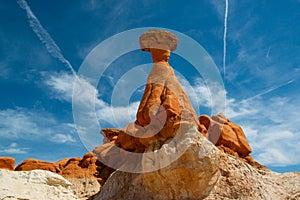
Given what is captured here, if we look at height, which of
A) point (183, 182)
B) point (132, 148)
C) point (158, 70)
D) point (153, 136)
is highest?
point (158, 70)

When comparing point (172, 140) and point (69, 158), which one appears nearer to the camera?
point (172, 140)

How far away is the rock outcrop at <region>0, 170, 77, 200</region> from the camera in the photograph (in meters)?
6.25

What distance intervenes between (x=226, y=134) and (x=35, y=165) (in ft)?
54.1

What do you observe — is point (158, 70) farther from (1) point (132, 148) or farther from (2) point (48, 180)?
(2) point (48, 180)

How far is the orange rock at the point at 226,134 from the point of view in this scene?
2520cm

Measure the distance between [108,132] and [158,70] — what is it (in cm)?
1571

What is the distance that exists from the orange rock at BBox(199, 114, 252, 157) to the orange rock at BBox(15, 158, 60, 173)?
13696mm

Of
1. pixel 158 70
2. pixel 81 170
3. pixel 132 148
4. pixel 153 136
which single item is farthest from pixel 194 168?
pixel 81 170

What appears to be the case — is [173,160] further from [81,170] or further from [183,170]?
[81,170]

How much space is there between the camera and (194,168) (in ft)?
46.4

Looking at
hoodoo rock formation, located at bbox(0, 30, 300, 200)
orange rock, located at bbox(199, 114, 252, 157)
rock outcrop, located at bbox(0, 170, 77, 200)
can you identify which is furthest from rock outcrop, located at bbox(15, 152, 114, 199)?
rock outcrop, located at bbox(0, 170, 77, 200)

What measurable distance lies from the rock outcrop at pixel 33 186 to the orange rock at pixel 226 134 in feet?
63.8

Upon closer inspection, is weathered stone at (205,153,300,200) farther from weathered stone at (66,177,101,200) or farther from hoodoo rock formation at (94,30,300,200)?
weathered stone at (66,177,101,200)

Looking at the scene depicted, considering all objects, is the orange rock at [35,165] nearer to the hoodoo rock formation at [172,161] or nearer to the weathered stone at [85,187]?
the hoodoo rock formation at [172,161]
